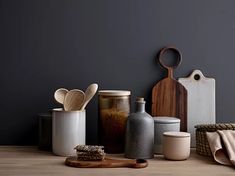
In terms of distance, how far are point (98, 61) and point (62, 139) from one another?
1.17 ft

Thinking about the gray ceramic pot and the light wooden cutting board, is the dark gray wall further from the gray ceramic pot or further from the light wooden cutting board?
the gray ceramic pot

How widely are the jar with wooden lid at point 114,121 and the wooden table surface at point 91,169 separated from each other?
6cm

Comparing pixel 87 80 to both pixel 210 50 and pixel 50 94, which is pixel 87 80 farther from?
pixel 210 50

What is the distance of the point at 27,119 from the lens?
1.45 m

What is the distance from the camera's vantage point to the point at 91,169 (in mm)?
1117

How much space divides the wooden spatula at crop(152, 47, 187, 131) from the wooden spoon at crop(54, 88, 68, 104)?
346mm

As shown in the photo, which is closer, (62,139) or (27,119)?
(62,139)

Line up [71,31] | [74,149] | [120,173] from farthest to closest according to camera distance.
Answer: [71,31] < [74,149] < [120,173]

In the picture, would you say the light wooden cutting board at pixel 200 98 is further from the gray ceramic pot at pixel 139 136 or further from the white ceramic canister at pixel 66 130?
the white ceramic canister at pixel 66 130

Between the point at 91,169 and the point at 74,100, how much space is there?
11.4 inches

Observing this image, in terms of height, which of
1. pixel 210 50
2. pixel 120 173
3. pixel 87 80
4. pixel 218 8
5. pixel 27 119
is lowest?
pixel 120 173

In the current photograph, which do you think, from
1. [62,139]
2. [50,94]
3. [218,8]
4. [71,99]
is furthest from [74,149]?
[218,8]

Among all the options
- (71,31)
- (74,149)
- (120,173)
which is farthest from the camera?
(71,31)

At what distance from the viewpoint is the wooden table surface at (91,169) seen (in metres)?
1.08
